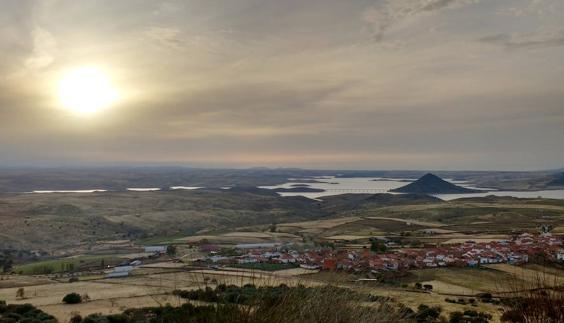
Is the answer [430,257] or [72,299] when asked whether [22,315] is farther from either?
[430,257]

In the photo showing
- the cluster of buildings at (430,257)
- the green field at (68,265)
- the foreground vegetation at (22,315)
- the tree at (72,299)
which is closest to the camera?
the foreground vegetation at (22,315)

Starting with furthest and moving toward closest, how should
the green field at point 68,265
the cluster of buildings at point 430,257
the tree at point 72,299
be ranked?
the green field at point 68,265 → the cluster of buildings at point 430,257 → the tree at point 72,299

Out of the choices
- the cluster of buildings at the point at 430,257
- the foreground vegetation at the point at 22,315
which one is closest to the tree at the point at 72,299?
the foreground vegetation at the point at 22,315

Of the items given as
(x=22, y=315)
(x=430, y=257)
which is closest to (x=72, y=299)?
(x=22, y=315)

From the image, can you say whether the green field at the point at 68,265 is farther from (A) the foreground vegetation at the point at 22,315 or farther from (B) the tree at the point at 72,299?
(A) the foreground vegetation at the point at 22,315

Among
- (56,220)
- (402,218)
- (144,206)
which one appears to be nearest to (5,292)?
(56,220)

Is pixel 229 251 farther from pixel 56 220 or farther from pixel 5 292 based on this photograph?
pixel 56 220

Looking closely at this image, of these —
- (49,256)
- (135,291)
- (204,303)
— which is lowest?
(49,256)

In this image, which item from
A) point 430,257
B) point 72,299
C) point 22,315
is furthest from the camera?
A: point 430,257

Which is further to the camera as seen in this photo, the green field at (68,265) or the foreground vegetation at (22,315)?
the green field at (68,265)

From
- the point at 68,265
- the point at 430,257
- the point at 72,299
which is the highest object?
the point at 72,299

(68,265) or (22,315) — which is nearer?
(22,315)
